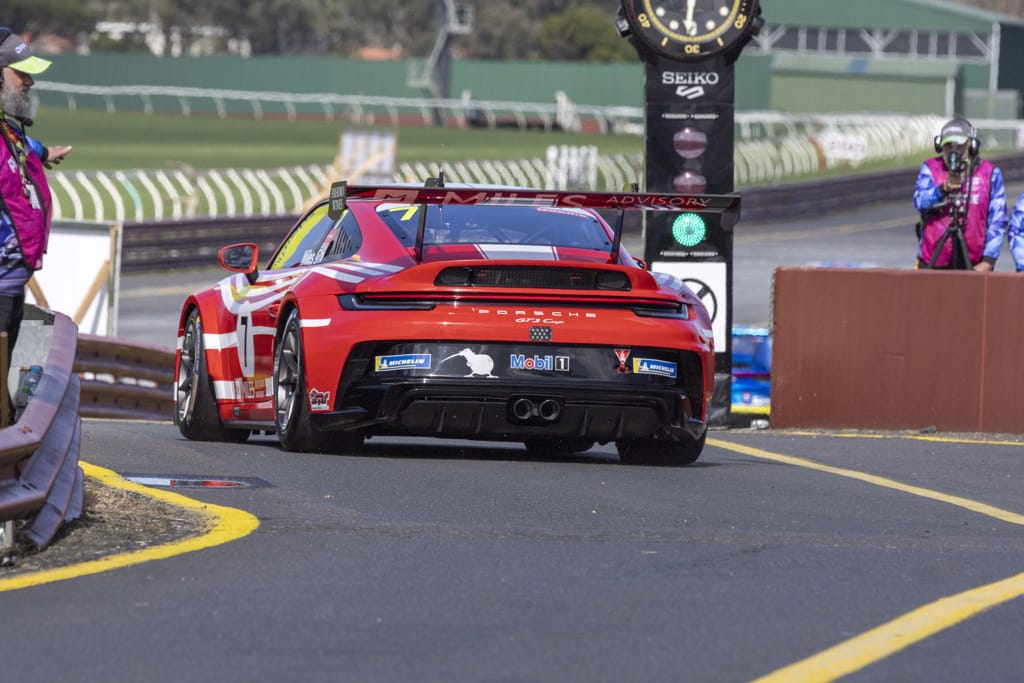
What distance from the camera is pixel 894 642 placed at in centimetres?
568

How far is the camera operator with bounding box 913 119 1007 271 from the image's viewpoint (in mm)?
14008

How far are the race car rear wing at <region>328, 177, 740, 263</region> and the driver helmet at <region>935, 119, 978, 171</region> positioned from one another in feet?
13.7

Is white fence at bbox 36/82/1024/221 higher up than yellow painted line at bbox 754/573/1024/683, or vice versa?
white fence at bbox 36/82/1024/221

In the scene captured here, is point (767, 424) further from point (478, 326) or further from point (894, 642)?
point (894, 642)

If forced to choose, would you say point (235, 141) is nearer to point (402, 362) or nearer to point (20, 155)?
point (402, 362)

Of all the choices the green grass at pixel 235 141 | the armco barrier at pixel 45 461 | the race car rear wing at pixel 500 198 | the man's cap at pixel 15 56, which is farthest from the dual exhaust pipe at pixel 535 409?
the green grass at pixel 235 141

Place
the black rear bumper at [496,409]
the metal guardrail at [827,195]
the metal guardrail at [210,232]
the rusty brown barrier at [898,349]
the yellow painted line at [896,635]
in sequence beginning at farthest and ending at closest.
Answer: the metal guardrail at [827,195], the metal guardrail at [210,232], the rusty brown barrier at [898,349], the black rear bumper at [496,409], the yellow painted line at [896,635]

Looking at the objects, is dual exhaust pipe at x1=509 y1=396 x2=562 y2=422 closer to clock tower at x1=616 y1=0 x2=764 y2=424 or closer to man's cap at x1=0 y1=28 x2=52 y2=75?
man's cap at x1=0 y1=28 x2=52 y2=75

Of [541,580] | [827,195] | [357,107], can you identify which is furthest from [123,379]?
[357,107]

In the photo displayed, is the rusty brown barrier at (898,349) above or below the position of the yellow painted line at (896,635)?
above

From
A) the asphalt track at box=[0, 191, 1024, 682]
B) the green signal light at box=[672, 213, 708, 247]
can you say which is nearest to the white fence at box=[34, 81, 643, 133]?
the green signal light at box=[672, 213, 708, 247]

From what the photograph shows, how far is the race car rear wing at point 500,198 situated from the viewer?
9625mm

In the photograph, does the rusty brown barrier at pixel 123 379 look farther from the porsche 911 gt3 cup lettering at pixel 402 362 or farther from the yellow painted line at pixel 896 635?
the yellow painted line at pixel 896 635

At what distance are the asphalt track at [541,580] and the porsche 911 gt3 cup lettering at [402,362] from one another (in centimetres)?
46
